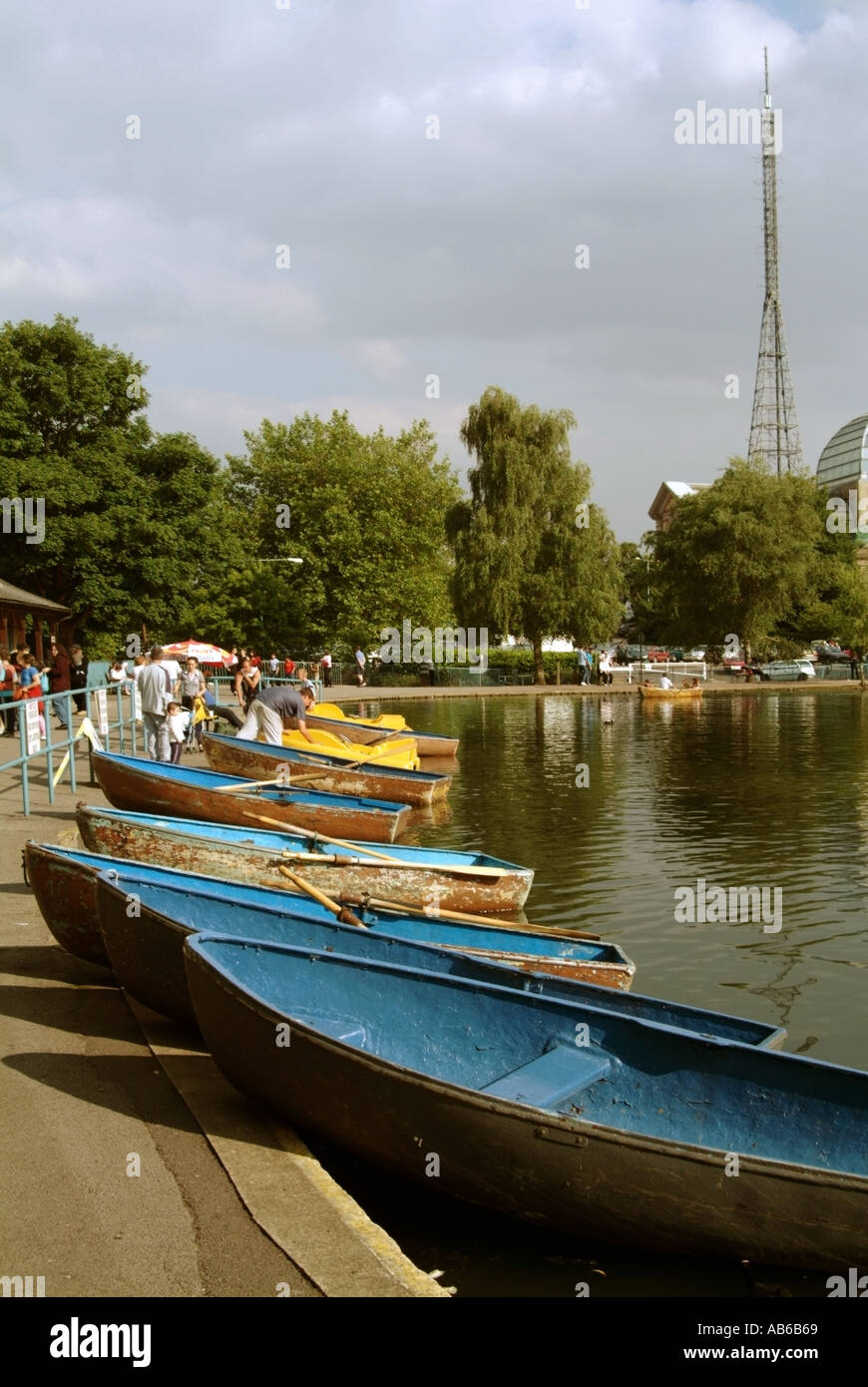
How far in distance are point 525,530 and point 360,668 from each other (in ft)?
38.7

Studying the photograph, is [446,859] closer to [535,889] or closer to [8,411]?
[535,889]

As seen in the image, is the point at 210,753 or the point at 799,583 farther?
the point at 799,583

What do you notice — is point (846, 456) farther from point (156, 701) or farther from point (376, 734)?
point (156, 701)

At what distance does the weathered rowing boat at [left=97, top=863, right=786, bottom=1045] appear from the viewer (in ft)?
24.3

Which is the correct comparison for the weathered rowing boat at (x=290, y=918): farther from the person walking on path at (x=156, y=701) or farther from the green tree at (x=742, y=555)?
the green tree at (x=742, y=555)

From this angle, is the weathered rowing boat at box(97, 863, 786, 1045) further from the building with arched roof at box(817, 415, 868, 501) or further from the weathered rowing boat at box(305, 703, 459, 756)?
the building with arched roof at box(817, 415, 868, 501)

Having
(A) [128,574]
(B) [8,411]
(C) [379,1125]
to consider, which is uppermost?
(B) [8,411]

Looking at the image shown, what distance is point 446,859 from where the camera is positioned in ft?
43.7

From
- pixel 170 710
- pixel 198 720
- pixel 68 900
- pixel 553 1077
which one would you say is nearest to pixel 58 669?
pixel 198 720

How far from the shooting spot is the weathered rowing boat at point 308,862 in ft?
37.0

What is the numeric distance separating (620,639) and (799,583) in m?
58.2

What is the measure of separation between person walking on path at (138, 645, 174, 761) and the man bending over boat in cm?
164
